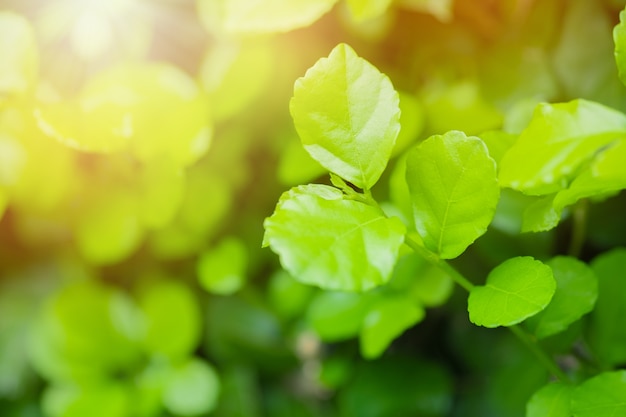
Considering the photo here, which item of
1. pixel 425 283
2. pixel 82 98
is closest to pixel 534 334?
pixel 425 283

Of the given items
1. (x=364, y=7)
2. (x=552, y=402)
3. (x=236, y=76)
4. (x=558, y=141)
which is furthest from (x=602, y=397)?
(x=236, y=76)

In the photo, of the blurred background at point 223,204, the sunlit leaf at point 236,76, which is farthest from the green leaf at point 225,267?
the sunlit leaf at point 236,76

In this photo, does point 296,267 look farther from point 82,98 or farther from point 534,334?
point 82,98

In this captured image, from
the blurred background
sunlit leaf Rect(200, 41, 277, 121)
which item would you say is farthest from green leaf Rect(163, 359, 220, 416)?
sunlit leaf Rect(200, 41, 277, 121)

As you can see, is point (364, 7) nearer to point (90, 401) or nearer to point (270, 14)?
point (270, 14)

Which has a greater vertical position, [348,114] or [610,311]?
[348,114]

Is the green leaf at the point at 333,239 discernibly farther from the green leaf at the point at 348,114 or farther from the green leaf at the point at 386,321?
the green leaf at the point at 386,321

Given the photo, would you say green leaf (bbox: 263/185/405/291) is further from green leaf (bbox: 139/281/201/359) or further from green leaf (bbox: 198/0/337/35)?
green leaf (bbox: 139/281/201/359)
